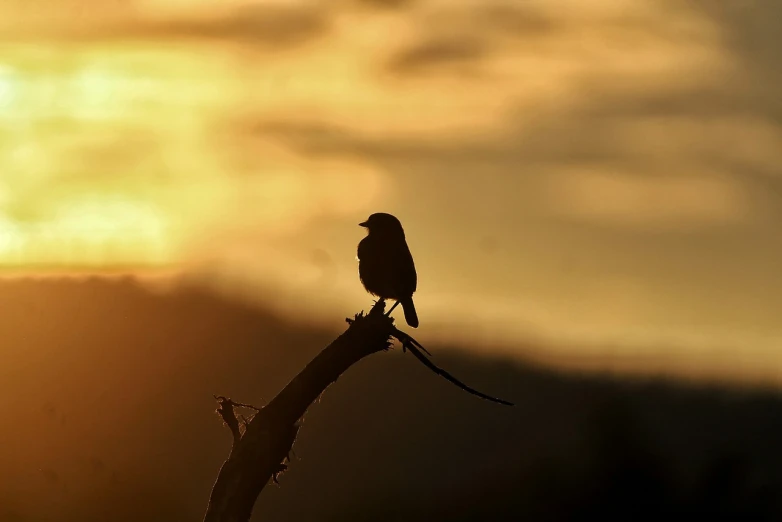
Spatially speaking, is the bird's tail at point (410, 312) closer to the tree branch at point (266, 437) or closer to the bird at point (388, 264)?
the bird at point (388, 264)

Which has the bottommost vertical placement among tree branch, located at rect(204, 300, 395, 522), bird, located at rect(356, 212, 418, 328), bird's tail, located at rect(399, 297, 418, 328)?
tree branch, located at rect(204, 300, 395, 522)

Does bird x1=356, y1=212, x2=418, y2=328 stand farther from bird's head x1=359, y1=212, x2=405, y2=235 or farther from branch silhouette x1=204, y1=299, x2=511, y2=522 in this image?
branch silhouette x1=204, y1=299, x2=511, y2=522

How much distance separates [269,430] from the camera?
13.0 metres

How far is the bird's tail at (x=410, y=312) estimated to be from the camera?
21.6 metres

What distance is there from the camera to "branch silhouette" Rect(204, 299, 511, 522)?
1276 centimetres

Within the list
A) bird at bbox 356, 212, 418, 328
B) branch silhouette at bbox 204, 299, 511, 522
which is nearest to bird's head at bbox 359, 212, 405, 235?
bird at bbox 356, 212, 418, 328

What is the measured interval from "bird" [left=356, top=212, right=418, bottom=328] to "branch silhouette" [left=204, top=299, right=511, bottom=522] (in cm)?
731

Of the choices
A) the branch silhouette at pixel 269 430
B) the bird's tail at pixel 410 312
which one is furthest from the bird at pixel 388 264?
the branch silhouette at pixel 269 430

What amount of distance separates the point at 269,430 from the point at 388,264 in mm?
8458

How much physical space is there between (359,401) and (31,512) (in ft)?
243

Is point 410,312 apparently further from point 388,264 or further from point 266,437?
point 266,437

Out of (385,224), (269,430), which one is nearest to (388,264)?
(385,224)

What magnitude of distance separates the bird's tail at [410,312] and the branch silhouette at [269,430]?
7667 millimetres

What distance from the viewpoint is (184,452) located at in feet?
488
